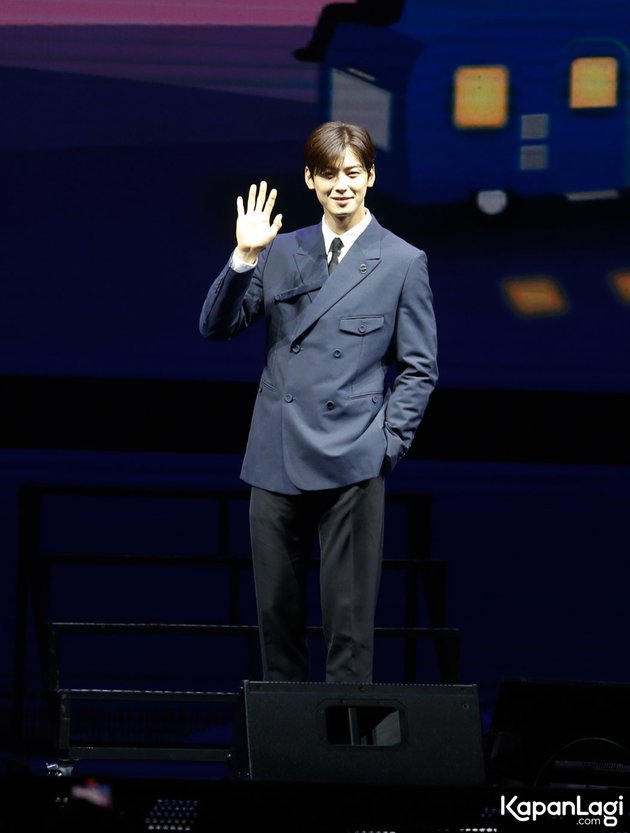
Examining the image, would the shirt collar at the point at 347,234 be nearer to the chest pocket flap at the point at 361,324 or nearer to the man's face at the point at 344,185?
the man's face at the point at 344,185

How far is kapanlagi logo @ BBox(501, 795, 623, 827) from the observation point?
211 centimetres

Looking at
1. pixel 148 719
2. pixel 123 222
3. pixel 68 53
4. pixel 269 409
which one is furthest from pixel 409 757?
pixel 68 53

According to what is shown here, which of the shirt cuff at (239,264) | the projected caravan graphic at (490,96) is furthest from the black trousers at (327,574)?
the projected caravan graphic at (490,96)

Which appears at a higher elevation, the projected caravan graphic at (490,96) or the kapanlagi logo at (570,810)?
the projected caravan graphic at (490,96)

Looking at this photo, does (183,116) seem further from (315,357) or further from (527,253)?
(315,357)

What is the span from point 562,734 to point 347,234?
3.65 ft

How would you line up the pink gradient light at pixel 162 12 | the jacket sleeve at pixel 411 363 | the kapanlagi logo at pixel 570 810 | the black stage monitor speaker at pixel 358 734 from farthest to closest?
the pink gradient light at pixel 162 12, the jacket sleeve at pixel 411 363, the black stage monitor speaker at pixel 358 734, the kapanlagi logo at pixel 570 810

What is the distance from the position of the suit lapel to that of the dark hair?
17 centimetres

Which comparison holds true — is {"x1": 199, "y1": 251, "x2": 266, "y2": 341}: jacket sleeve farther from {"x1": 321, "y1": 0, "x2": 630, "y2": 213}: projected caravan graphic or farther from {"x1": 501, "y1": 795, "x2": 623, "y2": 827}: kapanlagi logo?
{"x1": 321, "y1": 0, "x2": 630, "y2": 213}: projected caravan graphic

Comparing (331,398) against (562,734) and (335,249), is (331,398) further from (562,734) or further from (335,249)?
(562,734)

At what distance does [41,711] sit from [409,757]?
235cm

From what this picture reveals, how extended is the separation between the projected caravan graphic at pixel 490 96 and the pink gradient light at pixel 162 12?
0.55 feet

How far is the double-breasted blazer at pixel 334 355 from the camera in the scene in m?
3.04

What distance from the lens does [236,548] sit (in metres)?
4.73
